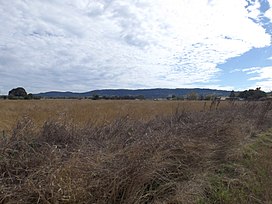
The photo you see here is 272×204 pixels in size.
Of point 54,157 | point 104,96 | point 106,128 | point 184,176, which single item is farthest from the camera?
point 104,96

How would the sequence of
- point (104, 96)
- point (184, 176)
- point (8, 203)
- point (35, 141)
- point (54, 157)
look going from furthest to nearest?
1. point (104, 96)
2. point (184, 176)
3. point (35, 141)
4. point (54, 157)
5. point (8, 203)

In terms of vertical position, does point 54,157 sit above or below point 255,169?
above

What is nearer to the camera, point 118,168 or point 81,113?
point 118,168

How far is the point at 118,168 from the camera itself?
17.2 feet

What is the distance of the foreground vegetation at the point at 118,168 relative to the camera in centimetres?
448

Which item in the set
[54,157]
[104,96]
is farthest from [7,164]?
[104,96]

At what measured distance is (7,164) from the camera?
4852 mm

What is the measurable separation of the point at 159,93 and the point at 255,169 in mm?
94278

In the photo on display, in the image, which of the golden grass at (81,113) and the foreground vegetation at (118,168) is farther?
the golden grass at (81,113)

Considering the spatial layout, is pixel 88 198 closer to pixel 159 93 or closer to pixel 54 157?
pixel 54 157

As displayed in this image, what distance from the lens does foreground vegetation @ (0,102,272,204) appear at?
4477mm

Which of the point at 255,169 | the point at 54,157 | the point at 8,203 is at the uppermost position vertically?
the point at 54,157

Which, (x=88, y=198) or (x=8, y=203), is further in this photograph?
(x=88, y=198)

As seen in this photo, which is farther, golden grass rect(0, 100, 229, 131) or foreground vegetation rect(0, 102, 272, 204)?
golden grass rect(0, 100, 229, 131)
